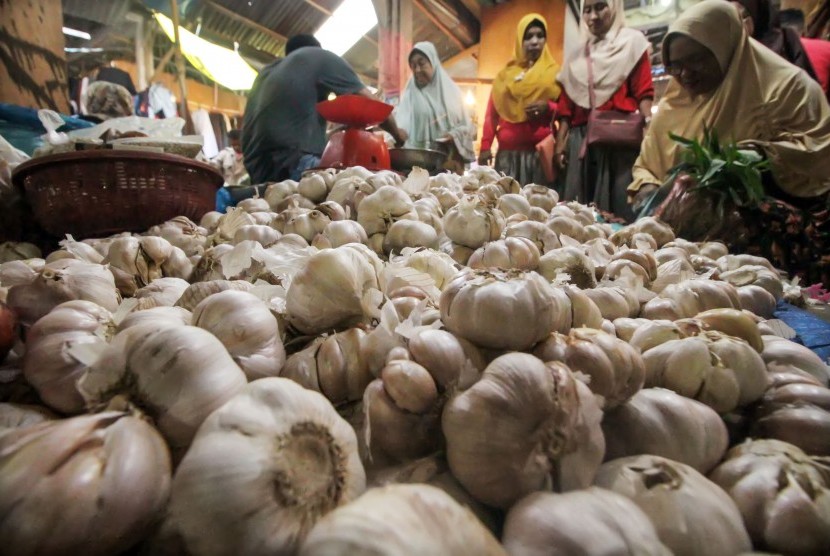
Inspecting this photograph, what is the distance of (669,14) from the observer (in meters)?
6.34

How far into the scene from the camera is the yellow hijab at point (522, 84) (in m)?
4.28

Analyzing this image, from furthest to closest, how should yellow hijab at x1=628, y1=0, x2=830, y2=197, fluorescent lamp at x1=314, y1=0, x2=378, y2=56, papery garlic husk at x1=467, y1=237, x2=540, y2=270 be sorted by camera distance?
fluorescent lamp at x1=314, y1=0, x2=378, y2=56
yellow hijab at x1=628, y1=0, x2=830, y2=197
papery garlic husk at x1=467, y1=237, x2=540, y2=270

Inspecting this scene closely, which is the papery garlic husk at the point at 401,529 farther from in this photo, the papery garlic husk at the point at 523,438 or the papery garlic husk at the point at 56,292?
the papery garlic husk at the point at 56,292

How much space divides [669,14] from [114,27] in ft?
26.4

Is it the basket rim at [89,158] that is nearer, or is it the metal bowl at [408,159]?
the basket rim at [89,158]

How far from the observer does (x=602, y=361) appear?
1.87ft

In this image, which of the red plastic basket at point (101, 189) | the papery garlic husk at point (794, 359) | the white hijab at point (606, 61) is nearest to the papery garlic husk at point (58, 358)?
the papery garlic husk at point (794, 359)

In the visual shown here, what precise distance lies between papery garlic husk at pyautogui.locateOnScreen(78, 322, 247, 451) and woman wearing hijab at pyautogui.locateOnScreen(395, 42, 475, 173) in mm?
4293

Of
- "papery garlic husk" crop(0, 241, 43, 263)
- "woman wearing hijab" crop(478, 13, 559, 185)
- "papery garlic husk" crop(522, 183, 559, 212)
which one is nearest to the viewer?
"papery garlic husk" crop(0, 241, 43, 263)

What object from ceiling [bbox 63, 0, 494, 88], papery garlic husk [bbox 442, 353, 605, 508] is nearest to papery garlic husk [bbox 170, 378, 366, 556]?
papery garlic husk [bbox 442, 353, 605, 508]

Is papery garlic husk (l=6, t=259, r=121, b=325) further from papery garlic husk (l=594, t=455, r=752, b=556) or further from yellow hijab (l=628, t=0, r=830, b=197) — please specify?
yellow hijab (l=628, t=0, r=830, b=197)

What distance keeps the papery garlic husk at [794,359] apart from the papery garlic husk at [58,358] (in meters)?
0.99

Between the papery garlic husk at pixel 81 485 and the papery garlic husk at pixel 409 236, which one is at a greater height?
the papery garlic husk at pixel 409 236

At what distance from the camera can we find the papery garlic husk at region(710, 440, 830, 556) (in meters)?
0.46
